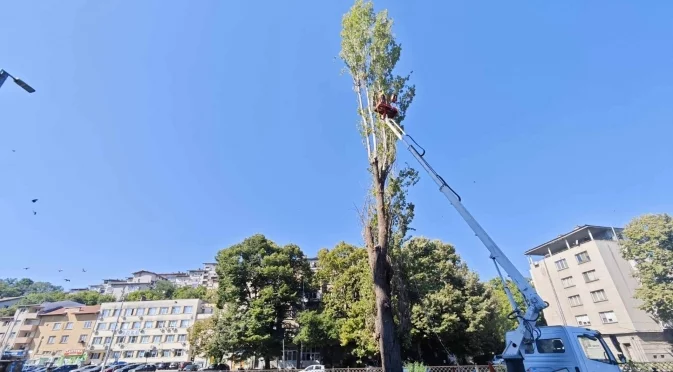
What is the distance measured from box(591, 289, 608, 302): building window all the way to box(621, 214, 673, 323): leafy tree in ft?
10.6

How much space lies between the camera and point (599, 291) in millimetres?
29828

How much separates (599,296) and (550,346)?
29.1m

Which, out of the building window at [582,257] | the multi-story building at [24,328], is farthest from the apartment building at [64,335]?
the building window at [582,257]

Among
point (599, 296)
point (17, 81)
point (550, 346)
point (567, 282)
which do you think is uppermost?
point (567, 282)

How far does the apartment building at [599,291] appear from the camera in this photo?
1045 inches

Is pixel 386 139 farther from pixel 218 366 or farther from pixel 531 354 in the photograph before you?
pixel 218 366

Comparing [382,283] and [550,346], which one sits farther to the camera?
[550,346]

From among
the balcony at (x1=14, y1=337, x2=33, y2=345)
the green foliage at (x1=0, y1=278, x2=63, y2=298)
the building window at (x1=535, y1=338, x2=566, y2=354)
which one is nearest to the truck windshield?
the building window at (x1=535, y1=338, x2=566, y2=354)

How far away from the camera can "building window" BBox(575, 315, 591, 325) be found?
30938mm

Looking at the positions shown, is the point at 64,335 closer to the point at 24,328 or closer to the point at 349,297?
the point at 24,328

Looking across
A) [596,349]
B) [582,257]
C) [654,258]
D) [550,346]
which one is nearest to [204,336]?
[550,346]

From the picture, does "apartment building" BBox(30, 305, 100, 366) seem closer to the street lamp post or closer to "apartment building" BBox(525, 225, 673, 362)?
the street lamp post

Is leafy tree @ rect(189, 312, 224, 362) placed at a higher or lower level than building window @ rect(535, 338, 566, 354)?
higher

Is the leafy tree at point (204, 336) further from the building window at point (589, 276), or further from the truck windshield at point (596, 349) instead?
the building window at point (589, 276)
